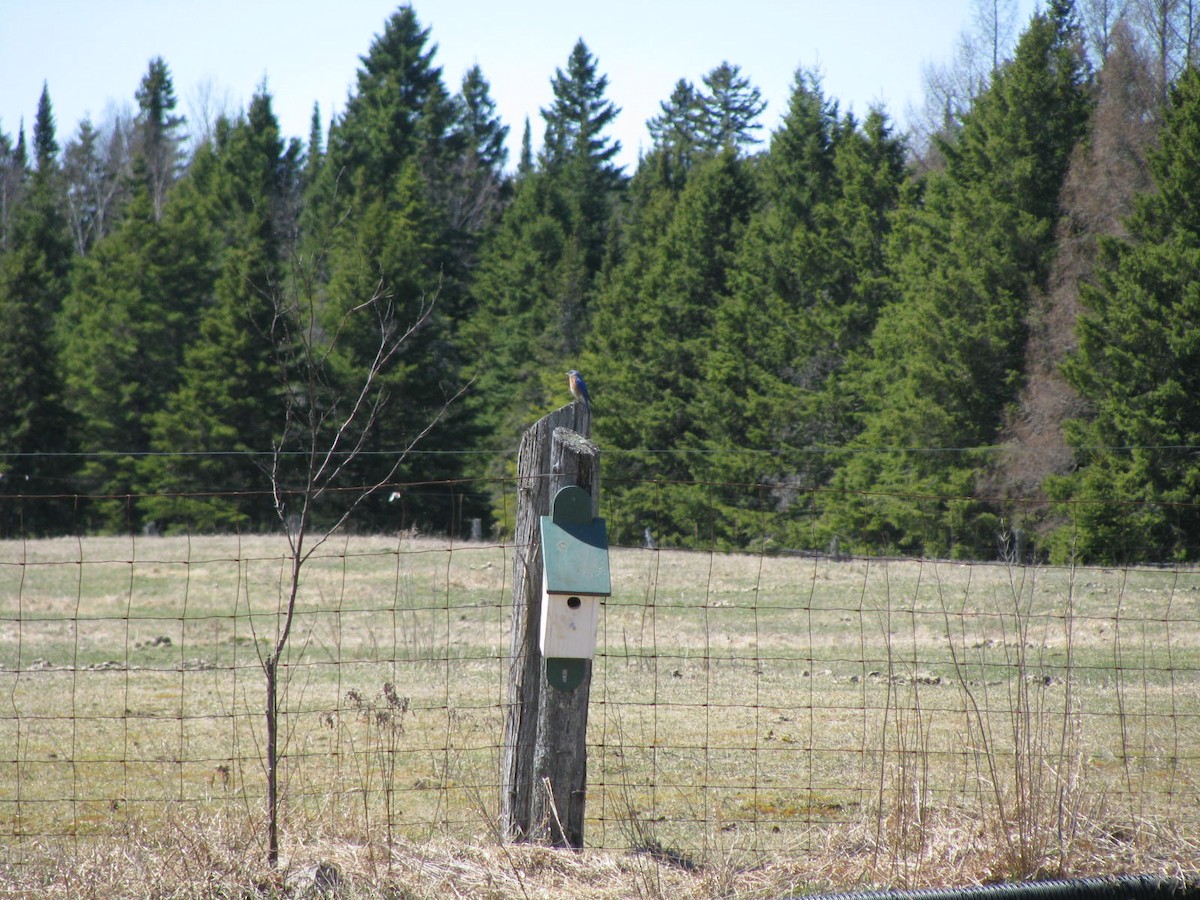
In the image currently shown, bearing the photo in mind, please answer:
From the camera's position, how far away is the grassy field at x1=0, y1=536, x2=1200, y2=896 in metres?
3.82

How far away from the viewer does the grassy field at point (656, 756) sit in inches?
151

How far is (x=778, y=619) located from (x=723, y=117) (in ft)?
134

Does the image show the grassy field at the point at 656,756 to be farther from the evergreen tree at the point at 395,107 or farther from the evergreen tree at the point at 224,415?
the evergreen tree at the point at 395,107

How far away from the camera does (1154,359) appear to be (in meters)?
23.2

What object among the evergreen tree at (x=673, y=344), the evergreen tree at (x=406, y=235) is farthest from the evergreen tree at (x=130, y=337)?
the evergreen tree at (x=673, y=344)

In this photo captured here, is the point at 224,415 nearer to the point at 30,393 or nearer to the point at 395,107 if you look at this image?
the point at 30,393

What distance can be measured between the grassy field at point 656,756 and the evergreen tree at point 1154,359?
10247mm

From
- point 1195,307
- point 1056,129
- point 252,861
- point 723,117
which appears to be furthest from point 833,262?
point 252,861

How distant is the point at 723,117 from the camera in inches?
1980

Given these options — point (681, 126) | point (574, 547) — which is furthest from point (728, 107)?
point (574, 547)

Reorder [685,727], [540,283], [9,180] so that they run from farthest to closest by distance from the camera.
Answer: [9,180] < [540,283] < [685,727]

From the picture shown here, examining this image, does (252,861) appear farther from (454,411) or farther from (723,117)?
(723,117)

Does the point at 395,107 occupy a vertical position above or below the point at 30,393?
above

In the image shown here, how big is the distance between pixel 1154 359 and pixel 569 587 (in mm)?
22988
